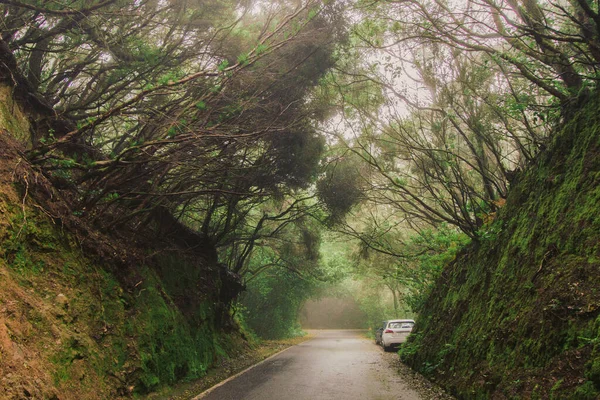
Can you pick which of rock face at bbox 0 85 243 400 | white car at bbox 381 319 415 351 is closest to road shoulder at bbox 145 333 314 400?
rock face at bbox 0 85 243 400

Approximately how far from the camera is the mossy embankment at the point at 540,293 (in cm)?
459

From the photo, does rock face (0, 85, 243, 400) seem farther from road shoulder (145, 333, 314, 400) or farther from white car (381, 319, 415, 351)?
white car (381, 319, 415, 351)

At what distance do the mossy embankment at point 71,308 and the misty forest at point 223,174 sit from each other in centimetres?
4

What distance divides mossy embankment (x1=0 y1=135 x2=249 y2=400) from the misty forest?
0.04 m

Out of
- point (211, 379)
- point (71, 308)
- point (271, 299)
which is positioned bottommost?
point (211, 379)

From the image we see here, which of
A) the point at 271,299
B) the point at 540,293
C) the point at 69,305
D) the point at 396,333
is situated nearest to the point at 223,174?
the point at 69,305

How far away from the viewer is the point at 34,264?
6012 mm

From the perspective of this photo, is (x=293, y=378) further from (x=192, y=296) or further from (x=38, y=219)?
(x=38, y=219)

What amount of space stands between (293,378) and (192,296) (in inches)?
177

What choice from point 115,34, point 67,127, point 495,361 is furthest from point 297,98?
point 495,361

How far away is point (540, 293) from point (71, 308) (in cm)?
689

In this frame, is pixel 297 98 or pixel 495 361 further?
pixel 297 98

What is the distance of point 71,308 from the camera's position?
6.33 metres

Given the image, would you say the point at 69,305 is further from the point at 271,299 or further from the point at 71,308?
the point at 271,299
